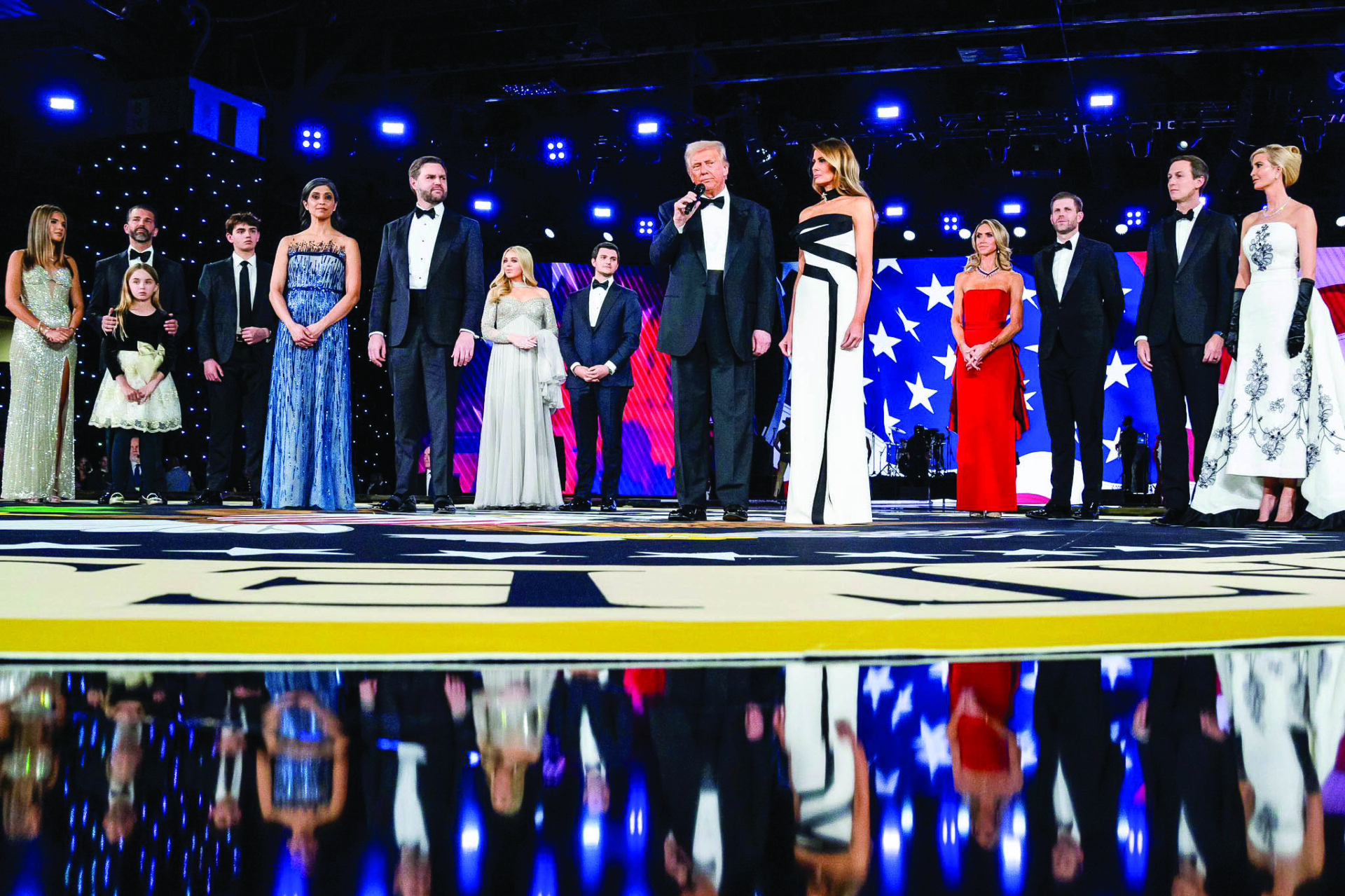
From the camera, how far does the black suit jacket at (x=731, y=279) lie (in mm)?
4309

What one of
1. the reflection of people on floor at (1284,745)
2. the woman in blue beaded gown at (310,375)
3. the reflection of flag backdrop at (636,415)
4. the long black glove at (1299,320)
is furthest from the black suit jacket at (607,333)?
the reflection of flag backdrop at (636,415)

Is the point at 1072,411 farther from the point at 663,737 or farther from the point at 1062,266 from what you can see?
the point at 663,737

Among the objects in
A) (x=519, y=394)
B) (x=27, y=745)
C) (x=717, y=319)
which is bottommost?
(x=27, y=745)

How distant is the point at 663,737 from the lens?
790 mm

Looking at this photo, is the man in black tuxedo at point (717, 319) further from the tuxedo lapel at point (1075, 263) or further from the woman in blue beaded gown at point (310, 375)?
the tuxedo lapel at point (1075, 263)

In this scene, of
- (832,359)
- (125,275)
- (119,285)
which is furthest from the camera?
(119,285)

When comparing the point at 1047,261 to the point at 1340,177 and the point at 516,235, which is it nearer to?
the point at 1340,177

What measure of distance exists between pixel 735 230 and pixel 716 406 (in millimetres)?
702

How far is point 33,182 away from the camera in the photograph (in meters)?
10.2

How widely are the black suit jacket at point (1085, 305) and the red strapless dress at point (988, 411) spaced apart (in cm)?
23

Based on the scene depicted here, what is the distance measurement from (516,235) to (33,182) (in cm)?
578

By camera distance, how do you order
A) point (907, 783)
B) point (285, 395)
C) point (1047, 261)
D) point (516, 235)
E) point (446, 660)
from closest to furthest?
point (907, 783) < point (446, 660) < point (285, 395) < point (1047, 261) < point (516, 235)

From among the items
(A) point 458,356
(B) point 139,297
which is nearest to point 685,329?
(A) point 458,356

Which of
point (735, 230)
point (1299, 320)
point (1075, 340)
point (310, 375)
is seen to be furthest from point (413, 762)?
point (1075, 340)
